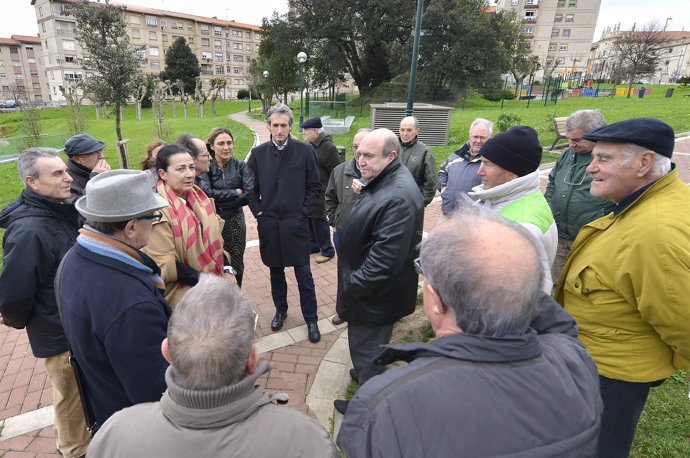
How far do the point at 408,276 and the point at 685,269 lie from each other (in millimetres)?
1510

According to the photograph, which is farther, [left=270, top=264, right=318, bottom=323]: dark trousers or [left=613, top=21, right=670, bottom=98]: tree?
[left=613, top=21, right=670, bottom=98]: tree

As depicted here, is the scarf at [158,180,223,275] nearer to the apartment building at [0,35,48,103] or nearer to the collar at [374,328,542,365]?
the collar at [374,328,542,365]

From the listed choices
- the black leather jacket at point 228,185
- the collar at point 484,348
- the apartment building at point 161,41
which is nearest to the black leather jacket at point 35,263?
the black leather jacket at point 228,185

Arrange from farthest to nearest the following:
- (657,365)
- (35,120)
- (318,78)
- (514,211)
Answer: (318,78) → (35,120) → (514,211) → (657,365)

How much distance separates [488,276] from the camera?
105 cm

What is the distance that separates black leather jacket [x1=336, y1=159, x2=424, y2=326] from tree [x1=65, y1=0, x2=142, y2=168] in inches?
514

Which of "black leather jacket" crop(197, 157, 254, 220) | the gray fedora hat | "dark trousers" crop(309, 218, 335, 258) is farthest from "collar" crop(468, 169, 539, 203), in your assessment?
"dark trousers" crop(309, 218, 335, 258)

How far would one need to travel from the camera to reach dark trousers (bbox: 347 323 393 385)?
2.85m

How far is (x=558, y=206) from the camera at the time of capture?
3705mm

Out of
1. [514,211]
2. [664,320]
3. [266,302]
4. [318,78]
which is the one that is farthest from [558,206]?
[318,78]

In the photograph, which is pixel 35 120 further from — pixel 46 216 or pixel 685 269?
pixel 685 269

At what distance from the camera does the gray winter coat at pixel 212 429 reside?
105 cm

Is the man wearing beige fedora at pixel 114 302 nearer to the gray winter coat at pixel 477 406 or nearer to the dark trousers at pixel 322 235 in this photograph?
the gray winter coat at pixel 477 406

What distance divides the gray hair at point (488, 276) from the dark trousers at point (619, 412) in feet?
4.56
